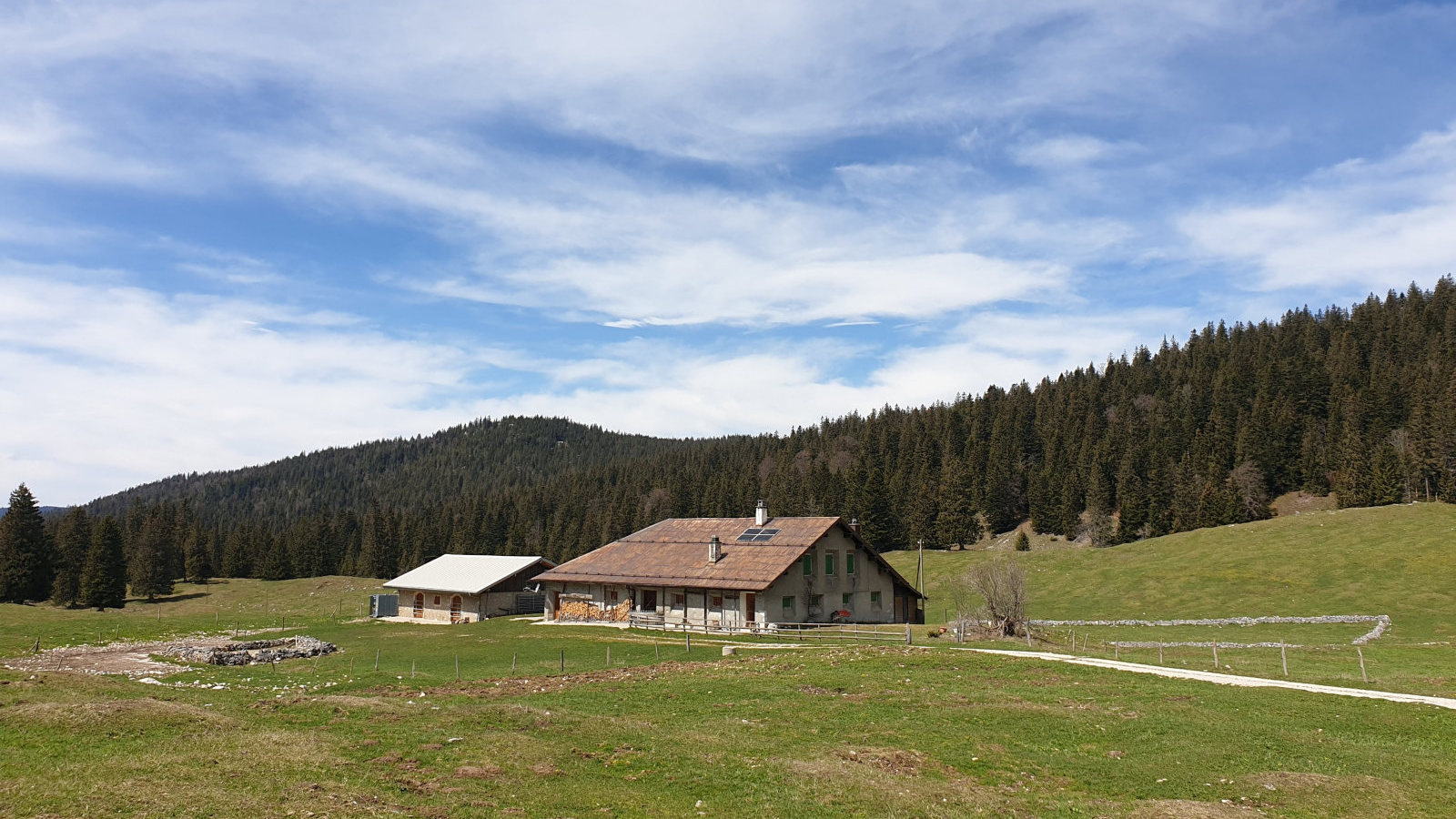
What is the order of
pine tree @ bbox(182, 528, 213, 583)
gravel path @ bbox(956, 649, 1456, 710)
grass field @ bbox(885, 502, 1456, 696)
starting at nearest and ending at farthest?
1. gravel path @ bbox(956, 649, 1456, 710)
2. grass field @ bbox(885, 502, 1456, 696)
3. pine tree @ bbox(182, 528, 213, 583)

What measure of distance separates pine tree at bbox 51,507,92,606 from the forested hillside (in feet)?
26.1

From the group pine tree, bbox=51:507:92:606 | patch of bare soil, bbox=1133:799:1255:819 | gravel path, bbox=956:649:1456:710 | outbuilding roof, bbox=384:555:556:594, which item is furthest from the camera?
pine tree, bbox=51:507:92:606

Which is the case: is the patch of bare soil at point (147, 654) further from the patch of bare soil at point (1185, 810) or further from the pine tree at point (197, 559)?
the pine tree at point (197, 559)

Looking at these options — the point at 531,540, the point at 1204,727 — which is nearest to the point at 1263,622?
the point at 1204,727

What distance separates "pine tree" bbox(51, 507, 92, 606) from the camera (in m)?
102

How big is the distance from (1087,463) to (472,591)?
104 metres

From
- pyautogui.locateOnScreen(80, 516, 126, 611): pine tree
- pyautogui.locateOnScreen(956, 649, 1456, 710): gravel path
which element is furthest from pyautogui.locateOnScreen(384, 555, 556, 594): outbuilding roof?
pyautogui.locateOnScreen(80, 516, 126, 611): pine tree

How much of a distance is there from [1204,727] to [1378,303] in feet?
619

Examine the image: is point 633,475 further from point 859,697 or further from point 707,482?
point 859,697

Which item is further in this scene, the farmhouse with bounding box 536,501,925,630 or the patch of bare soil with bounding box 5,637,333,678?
the farmhouse with bounding box 536,501,925,630

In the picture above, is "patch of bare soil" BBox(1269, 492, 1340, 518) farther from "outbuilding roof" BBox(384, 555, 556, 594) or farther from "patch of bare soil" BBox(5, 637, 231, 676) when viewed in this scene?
"patch of bare soil" BBox(5, 637, 231, 676)

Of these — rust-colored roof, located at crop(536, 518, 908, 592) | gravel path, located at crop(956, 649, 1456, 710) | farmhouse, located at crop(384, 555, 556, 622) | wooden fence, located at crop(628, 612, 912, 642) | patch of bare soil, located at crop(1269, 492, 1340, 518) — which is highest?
patch of bare soil, located at crop(1269, 492, 1340, 518)

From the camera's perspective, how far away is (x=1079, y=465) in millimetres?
137250

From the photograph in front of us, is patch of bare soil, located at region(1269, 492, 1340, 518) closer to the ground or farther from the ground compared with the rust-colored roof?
farther from the ground
